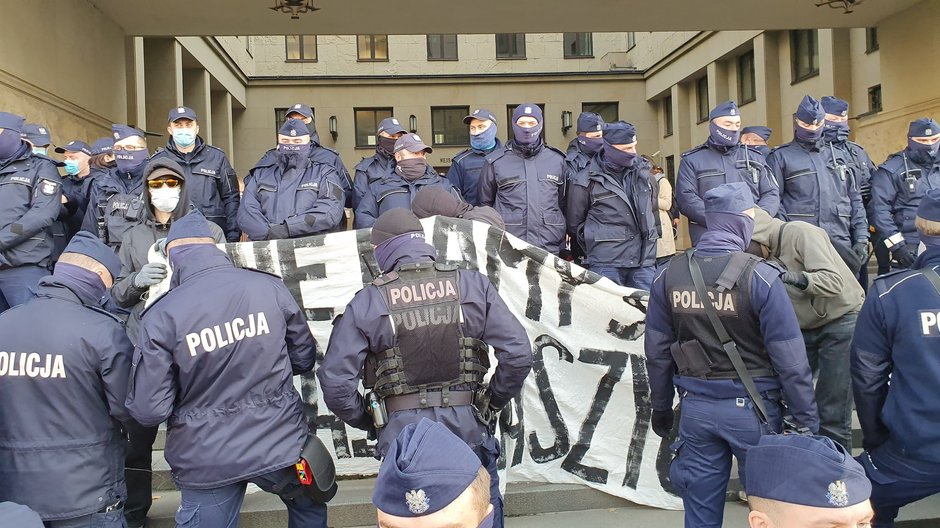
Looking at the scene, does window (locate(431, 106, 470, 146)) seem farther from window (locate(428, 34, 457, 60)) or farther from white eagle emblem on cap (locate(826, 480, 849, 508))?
white eagle emblem on cap (locate(826, 480, 849, 508))

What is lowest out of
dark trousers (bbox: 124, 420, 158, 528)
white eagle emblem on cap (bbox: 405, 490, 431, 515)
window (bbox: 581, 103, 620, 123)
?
dark trousers (bbox: 124, 420, 158, 528)

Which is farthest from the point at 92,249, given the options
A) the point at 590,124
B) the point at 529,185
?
the point at 590,124

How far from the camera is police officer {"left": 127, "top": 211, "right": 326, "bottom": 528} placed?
3.42 meters

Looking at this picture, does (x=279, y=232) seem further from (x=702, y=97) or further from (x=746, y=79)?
(x=702, y=97)

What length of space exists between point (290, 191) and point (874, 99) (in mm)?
17004

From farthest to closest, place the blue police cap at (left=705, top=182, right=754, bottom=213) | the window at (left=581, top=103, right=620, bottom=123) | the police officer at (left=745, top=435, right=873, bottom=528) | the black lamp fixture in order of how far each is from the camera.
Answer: the window at (left=581, top=103, right=620, bottom=123)
the black lamp fixture
the blue police cap at (left=705, top=182, right=754, bottom=213)
the police officer at (left=745, top=435, right=873, bottom=528)

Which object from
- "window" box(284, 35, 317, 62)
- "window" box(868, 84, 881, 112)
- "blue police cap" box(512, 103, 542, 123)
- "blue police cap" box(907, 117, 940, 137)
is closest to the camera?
"blue police cap" box(512, 103, 542, 123)

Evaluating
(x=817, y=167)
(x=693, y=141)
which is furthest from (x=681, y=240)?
(x=817, y=167)

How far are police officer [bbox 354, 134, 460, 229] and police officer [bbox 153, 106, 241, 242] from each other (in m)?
1.23

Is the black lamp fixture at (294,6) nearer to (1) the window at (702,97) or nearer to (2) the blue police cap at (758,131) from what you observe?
(2) the blue police cap at (758,131)

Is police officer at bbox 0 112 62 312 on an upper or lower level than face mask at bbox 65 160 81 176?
lower

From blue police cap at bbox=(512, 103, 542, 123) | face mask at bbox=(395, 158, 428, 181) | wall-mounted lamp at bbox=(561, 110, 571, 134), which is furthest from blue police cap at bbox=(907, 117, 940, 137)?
wall-mounted lamp at bbox=(561, 110, 571, 134)

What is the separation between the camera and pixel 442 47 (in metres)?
31.8

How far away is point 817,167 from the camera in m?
7.25
